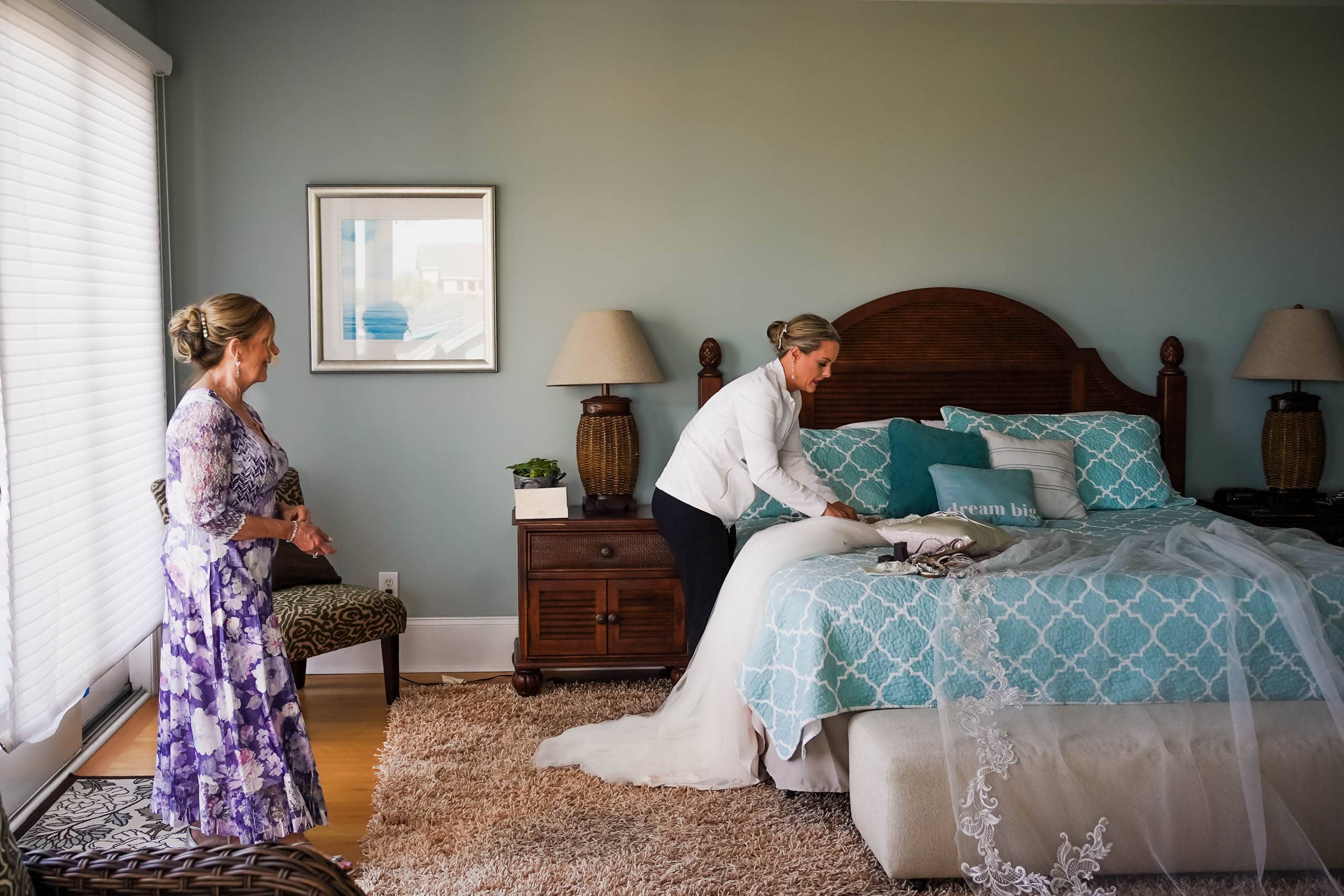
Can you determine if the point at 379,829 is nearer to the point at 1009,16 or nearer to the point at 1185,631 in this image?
the point at 1185,631

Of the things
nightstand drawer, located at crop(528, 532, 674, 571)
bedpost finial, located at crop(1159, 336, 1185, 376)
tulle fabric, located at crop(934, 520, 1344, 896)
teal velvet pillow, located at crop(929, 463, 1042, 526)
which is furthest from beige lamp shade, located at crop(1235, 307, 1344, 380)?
nightstand drawer, located at crop(528, 532, 674, 571)

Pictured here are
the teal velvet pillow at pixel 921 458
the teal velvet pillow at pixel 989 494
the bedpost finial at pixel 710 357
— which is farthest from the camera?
the bedpost finial at pixel 710 357

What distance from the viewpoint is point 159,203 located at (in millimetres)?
4055

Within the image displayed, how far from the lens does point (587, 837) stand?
Answer: 2725 mm

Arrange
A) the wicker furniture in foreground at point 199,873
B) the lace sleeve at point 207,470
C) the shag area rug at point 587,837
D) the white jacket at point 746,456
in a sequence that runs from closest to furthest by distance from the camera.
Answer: the wicker furniture in foreground at point 199,873, the lace sleeve at point 207,470, the shag area rug at point 587,837, the white jacket at point 746,456

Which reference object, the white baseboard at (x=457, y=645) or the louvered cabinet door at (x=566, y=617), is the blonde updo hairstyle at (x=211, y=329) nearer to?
the louvered cabinet door at (x=566, y=617)

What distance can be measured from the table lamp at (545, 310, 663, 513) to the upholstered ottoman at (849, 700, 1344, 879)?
1.90 m

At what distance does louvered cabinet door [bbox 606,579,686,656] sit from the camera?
12.9ft

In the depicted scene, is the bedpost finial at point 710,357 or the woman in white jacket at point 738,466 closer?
the woman in white jacket at point 738,466

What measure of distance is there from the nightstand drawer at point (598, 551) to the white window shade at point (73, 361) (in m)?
1.45

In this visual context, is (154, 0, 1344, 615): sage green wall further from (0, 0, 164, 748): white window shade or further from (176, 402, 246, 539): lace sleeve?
(176, 402, 246, 539): lace sleeve

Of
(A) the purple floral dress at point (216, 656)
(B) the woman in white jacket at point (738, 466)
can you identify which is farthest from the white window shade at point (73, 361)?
(B) the woman in white jacket at point (738, 466)

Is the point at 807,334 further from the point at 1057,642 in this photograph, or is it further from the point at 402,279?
the point at 402,279

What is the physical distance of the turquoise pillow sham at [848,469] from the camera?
153 inches
